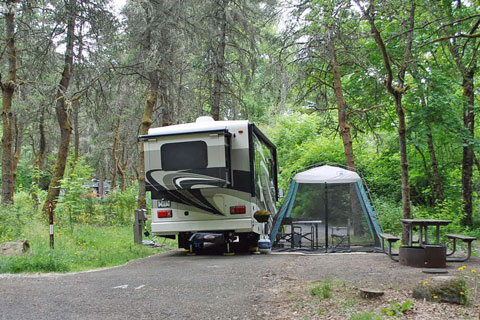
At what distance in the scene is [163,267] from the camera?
8.50 m

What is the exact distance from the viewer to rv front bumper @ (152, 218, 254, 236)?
33.7 feet

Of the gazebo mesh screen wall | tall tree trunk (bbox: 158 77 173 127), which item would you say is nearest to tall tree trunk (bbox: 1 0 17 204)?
tall tree trunk (bbox: 158 77 173 127)

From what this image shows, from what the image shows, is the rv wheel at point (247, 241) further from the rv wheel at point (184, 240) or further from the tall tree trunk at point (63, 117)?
the tall tree trunk at point (63, 117)

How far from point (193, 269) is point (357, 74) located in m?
8.93

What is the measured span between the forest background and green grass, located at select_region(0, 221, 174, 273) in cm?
10

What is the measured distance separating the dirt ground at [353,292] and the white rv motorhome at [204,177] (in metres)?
2.45

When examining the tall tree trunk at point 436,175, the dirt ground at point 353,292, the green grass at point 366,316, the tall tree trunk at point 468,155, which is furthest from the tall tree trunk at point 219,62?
the green grass at point 366,316

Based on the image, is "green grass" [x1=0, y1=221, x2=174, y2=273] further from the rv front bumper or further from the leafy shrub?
the leafy shrub

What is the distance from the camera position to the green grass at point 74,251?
791 centimetres

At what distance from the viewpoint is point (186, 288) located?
6.24 metres

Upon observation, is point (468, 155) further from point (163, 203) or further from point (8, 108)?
point (8, 108)

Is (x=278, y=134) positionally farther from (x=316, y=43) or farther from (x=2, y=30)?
(x=2, y=30)

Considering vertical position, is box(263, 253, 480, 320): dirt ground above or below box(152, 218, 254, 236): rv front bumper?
below

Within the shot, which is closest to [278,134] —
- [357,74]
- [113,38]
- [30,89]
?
[357,74]
